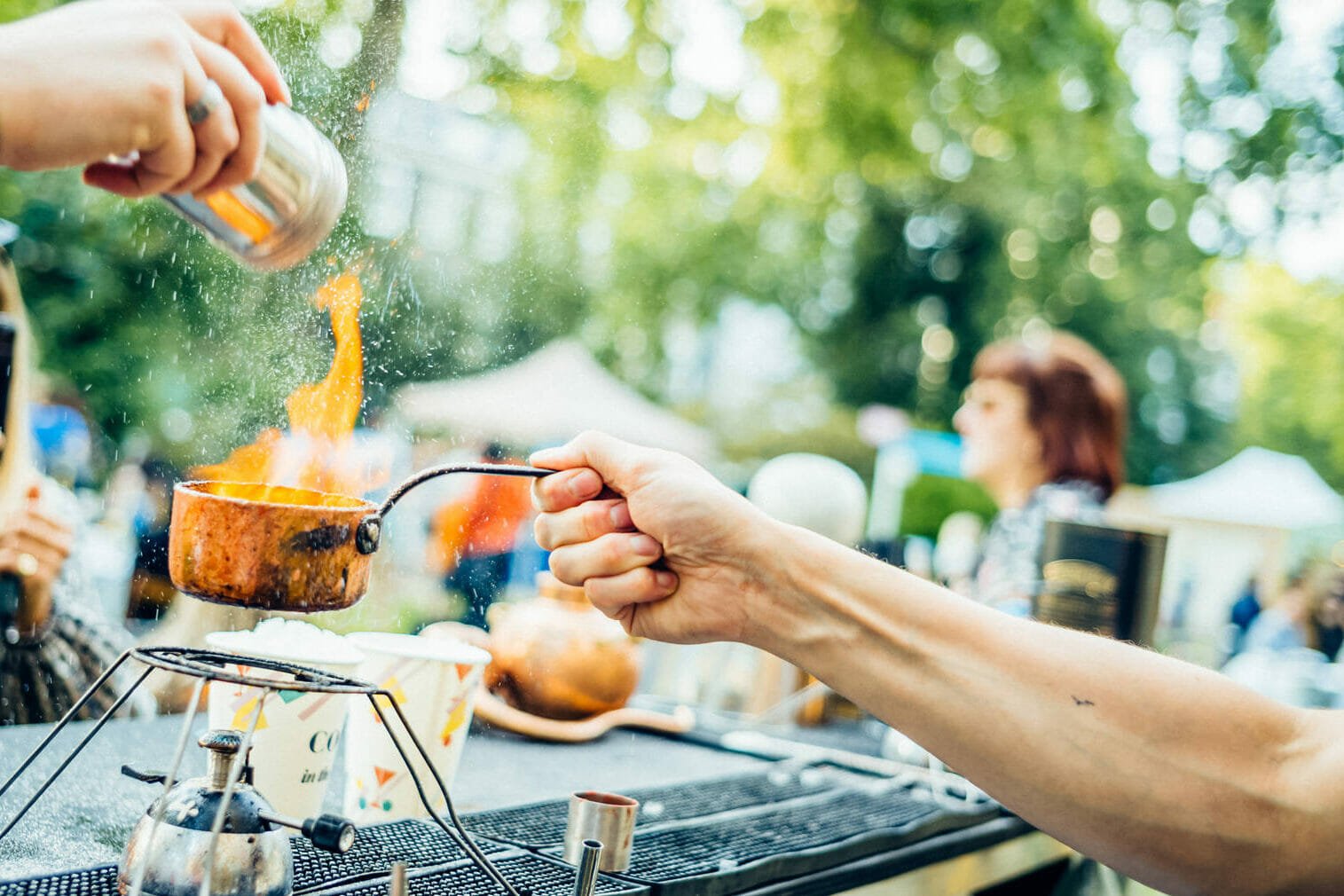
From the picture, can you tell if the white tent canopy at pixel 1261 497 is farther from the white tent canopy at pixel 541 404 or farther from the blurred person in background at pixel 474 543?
the blurred person in background at pixel 474 543

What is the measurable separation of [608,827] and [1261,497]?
13.0m

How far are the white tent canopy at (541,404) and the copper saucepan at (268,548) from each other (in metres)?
6.28

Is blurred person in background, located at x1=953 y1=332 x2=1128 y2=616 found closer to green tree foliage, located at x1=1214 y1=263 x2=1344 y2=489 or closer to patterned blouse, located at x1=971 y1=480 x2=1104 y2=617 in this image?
patterned blouse, located at x1=971 y1=480 x2=1104 y2=617

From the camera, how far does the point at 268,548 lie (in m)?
1.06

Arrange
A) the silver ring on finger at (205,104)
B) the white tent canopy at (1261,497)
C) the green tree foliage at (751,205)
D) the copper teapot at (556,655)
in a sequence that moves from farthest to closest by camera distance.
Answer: the white tent canopy at (1261,497)
the copper teapot at (556,655)
the green tree foliage at (751,205)
the silver ring on finger at (205,104)

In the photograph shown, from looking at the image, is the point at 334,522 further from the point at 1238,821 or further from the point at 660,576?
the point at 1238,821

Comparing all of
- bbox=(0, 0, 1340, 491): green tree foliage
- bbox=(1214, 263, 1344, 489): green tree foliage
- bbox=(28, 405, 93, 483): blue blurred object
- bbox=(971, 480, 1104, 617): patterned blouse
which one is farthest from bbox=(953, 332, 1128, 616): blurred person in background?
bbox=(1214, 263, 1344, 489): green tree foliage

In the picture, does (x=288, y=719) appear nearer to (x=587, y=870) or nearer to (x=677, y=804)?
(x=587, y=870)

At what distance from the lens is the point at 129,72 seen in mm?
997

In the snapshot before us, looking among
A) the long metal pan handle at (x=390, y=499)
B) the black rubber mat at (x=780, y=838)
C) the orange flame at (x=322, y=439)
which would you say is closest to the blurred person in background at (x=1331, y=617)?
the black rubber mat at (x=780, y=838)

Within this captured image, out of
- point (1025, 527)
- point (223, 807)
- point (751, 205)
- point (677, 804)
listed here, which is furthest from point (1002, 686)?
point (751, 205)

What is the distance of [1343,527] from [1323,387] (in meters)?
9.05

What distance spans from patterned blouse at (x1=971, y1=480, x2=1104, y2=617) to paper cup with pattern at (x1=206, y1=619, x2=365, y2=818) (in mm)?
1981

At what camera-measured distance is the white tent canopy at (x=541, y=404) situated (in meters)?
7.68
